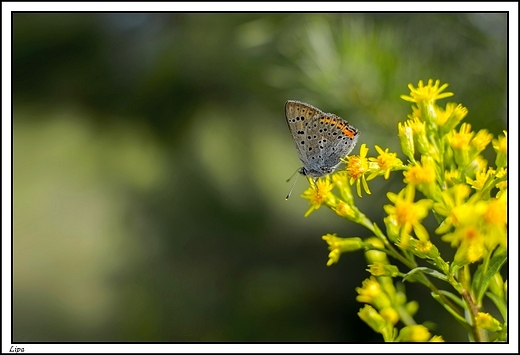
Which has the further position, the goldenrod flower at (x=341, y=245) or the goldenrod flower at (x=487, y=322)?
the goldenrod flower at (x=341, y=245)

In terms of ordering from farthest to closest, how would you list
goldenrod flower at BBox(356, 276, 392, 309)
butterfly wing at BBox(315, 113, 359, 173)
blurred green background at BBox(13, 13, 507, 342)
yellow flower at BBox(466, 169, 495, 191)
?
blurred green background at BBox(13, 13, 507, 342) < butterfly wing at BBox(315, 113, 359, 173) < goldenrod flower at BBox(356, 276, 392, 309) < yellow flower at BBox(466, 169, 495, 191)

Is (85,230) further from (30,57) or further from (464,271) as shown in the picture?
(464,271)

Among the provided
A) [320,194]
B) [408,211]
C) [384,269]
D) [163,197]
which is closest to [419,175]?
[408,211]

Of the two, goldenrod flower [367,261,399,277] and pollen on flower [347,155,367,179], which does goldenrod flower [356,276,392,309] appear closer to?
goldenrod flower [367,261,399,277]

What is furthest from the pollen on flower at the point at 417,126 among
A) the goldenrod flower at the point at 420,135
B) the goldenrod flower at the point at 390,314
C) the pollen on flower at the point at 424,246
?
the goldenrod flower at the point at 390,314

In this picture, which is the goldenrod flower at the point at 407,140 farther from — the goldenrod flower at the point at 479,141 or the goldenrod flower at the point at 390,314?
the goldenrod flower at the point at 390,314

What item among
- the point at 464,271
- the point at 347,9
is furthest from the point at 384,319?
the point at 347,9

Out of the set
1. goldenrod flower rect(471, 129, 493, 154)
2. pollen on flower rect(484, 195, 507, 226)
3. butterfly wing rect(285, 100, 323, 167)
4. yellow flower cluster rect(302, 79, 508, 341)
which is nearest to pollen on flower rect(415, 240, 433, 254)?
yellow flower cluster rect(302, 79, 508, 341)

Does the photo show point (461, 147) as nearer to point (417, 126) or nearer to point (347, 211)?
point (417, 126)
